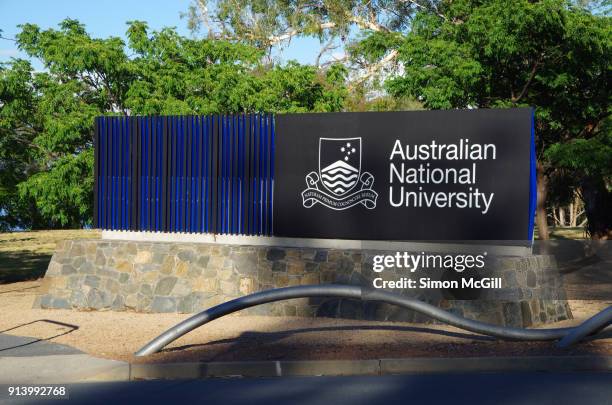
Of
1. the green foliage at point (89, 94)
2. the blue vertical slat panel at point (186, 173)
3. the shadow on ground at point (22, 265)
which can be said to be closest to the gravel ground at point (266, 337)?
the blue vertical slat panel at point (186, 173)

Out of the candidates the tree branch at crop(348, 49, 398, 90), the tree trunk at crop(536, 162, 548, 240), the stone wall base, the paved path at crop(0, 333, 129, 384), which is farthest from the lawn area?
the tree branch at crop(348, 49, 398, 90)

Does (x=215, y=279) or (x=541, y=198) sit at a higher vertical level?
(x=541, y=198)

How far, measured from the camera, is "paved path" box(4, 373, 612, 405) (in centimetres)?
826

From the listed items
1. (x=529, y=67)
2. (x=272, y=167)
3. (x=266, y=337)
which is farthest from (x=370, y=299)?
(x=529, y=67)

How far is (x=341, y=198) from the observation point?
584 inches

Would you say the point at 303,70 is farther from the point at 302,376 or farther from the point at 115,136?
the point at 302,376

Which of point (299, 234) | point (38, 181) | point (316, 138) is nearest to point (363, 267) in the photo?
point (299, 234)

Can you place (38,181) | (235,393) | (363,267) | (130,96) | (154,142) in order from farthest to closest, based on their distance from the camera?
(130,96) → (38,181) → (154,142) → (363,267) → (235,393)

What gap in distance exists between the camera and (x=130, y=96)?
862 inches

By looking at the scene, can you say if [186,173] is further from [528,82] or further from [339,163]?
[528,82]

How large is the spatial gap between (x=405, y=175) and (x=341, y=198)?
1.21 meters

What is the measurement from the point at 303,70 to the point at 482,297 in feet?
37.9

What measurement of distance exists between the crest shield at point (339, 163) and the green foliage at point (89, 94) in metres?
7.46

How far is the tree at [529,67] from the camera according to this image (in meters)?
21.1
